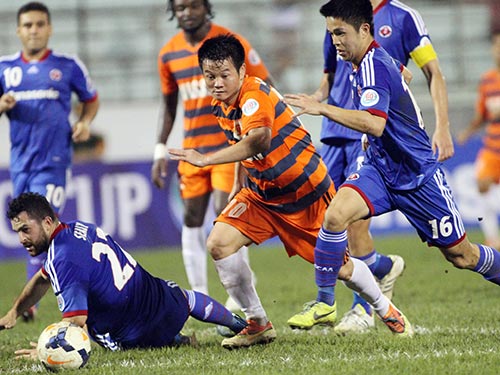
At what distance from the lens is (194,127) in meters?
8.05

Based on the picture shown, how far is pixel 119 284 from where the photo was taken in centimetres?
575

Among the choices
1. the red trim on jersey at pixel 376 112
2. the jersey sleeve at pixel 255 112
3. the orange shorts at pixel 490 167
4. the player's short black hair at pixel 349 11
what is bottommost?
the orange shorts at pixel 490 167

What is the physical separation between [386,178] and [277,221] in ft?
2.53

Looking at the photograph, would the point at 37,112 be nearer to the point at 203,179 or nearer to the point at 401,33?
the point at 203,179

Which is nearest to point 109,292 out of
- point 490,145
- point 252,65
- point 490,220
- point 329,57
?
point 329,57

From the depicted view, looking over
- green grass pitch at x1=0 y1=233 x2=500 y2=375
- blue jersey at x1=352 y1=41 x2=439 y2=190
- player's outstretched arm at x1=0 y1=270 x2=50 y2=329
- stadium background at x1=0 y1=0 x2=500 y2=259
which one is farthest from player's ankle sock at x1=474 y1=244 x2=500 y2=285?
stadium background at x1=0 y1=0 x2=500 y2=259

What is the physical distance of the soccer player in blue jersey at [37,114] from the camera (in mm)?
8312

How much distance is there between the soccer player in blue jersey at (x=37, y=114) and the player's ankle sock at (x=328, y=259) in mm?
3336

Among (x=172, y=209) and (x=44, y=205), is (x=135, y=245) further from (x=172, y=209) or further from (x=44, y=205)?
(x=44, y=205)

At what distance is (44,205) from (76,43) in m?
12.8

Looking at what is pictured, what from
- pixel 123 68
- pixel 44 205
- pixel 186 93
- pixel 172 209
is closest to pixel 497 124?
pixel 172 209

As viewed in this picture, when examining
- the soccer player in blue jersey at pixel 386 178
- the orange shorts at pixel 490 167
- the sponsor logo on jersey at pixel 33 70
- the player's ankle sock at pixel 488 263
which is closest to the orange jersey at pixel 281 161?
the soccer player in blue jersey at pixel 386 178

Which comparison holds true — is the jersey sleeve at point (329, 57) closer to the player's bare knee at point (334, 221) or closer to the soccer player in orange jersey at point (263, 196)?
the soccer player in orange jersey at point (263, 196)

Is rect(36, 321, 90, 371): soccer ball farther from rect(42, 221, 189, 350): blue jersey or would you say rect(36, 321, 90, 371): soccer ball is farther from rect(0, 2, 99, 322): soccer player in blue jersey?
rect(0, 2, 99, 322): soccer player in blue jersey
